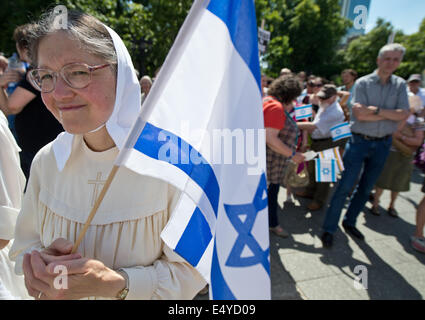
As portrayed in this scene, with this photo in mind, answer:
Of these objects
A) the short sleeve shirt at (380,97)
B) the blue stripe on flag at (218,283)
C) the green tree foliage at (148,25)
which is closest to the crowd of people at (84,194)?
Answer: the blue stripe on flag at (218,283)

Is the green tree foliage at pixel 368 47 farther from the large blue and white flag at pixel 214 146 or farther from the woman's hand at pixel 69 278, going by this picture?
the woman's hand at pixel 69 278

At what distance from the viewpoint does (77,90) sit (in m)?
0.97

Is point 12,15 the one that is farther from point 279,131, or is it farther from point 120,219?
point 120,219

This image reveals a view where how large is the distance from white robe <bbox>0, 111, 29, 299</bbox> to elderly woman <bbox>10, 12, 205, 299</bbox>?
14cm

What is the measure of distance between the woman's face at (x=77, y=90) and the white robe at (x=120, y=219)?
0.60 feet

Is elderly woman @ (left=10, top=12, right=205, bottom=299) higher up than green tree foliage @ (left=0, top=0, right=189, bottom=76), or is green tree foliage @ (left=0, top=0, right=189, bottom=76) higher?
green tree foliage @ (left=0, top=0, right=189, bottom=76)

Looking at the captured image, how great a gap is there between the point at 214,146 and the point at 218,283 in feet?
1.87

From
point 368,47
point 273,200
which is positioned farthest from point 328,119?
point 368,47

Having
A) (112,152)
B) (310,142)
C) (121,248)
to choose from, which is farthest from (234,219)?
(310,142)

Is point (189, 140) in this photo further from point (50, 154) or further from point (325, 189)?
point (325, 189)

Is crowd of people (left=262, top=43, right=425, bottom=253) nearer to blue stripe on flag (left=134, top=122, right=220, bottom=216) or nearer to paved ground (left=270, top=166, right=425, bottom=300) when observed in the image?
paved ground (left=270, top=166, right=425, bottom=300)

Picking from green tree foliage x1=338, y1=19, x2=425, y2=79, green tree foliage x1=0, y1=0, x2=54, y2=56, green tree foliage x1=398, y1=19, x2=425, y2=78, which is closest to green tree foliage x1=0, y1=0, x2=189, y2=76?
green tree foliage x1=0, y1=0, x2=54, y2=56

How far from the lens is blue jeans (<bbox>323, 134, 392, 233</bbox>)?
3.20m
